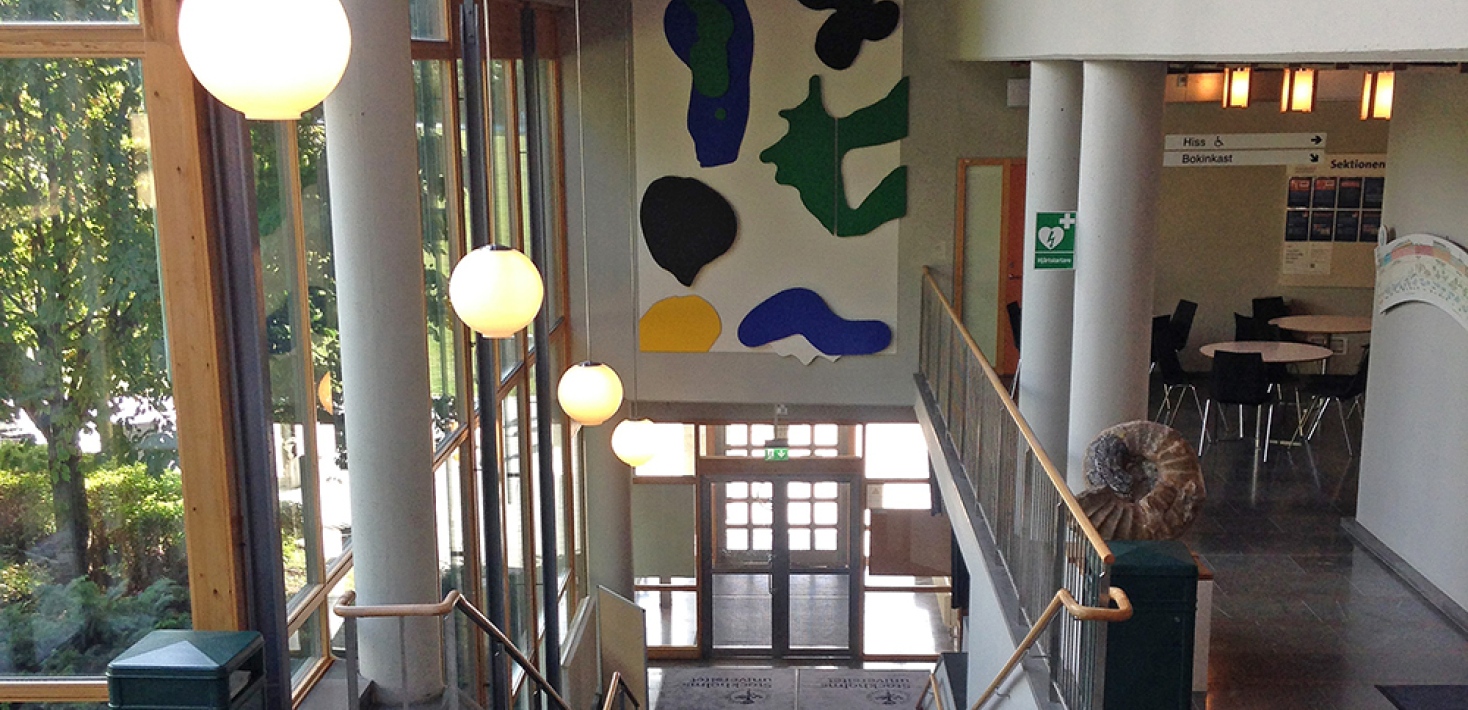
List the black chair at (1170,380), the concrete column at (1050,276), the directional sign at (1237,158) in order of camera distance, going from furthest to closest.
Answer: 1. the black chair at (1170,380)
2. the directional sign at (1237,158)
3. the concrete column at (1050,276)

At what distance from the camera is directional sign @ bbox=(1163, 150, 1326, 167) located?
10.1 metres

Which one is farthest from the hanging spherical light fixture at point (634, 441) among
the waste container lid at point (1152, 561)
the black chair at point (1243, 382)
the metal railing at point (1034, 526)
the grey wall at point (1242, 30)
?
the black chair at point (1243, 382)

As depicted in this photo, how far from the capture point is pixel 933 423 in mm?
9625

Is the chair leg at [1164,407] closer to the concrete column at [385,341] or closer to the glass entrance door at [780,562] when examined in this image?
the glass entrance door at [780,562]

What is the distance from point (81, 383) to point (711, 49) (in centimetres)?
718

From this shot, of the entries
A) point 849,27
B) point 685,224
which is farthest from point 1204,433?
point 685,224

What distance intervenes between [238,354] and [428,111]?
2.65 meters

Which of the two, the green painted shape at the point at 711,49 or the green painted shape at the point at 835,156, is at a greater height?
the green painted shape at the point at 711,49

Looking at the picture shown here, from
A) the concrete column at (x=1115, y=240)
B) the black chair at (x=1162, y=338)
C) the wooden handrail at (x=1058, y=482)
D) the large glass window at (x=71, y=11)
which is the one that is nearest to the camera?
the large glass window at (x=71, y=11)

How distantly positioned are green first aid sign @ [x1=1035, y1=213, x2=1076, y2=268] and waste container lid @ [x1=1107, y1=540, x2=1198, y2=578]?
6.93 ft

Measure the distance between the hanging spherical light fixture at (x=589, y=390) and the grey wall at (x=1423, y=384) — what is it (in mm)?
4769

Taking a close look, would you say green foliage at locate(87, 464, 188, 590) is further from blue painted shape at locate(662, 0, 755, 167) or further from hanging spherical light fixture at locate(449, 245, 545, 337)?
blue painted shape at locate(662, 0, 755, 167)

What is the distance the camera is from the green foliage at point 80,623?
456 cm

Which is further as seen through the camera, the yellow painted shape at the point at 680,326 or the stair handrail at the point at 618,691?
the yellow painted shape at the point at 680,326
